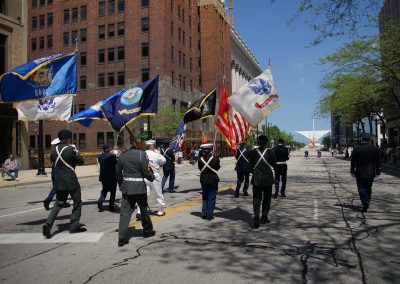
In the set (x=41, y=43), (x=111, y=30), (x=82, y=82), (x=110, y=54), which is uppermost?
(x=111, y=30)

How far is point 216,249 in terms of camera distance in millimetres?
6105

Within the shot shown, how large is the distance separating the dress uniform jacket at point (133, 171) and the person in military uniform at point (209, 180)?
1994mm

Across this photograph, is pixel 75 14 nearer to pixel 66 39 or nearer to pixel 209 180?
pixel 66 39

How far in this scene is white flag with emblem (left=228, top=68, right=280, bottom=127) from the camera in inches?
430

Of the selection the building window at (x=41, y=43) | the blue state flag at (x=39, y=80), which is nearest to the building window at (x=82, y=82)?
the building window at (x=41, y=43)

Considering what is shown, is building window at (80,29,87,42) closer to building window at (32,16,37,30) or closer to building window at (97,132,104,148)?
building window at (32,16,37,30)

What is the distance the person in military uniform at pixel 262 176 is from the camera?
795 centimetres

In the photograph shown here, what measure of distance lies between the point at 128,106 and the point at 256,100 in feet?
11.9

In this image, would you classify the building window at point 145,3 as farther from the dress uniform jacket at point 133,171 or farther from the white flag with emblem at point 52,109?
the dress uniform jacket at point 133,171

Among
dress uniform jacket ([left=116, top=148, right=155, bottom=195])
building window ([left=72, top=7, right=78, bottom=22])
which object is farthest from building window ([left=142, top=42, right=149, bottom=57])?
dress uniform jacket ([left=116, top=148, right=155, bottom=195])

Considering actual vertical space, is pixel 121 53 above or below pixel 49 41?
below

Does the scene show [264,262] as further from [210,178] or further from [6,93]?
[6,93]

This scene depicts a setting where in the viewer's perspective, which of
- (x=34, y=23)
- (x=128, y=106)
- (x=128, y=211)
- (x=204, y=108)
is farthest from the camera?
(x=34, y=23)

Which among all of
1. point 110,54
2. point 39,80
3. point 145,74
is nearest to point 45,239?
point 39,80
